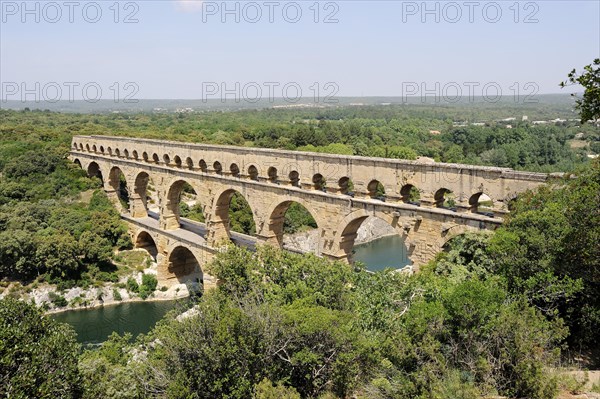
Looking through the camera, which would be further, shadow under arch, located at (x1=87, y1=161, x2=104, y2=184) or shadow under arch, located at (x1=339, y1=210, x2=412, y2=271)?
shadow under arch, located at (x1=87, y1=161, x2=104, y2=184)

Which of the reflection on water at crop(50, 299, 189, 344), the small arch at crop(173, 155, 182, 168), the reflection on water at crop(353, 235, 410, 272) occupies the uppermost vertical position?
the small arch at crop(173, 155, 182, 168)

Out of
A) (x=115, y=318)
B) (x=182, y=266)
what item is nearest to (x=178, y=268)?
(x=182, y=266)

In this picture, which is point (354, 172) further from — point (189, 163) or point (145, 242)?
point (145, 242)

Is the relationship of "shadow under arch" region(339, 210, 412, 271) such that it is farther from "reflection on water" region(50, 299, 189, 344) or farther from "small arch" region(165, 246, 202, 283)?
"reflection on water" region(50, 299, 189, 344)

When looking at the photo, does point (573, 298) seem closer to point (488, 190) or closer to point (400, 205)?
point (488, 190)

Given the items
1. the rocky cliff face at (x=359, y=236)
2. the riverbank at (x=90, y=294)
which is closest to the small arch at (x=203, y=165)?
the riverbank at (x=90, y=294)

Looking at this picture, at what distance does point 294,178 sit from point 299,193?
1.06 m

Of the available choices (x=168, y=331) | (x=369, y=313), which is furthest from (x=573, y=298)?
(x=168, y=331)

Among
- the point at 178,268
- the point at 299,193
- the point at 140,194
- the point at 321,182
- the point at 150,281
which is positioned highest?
the point at 321,182

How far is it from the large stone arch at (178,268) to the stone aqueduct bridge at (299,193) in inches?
2.6

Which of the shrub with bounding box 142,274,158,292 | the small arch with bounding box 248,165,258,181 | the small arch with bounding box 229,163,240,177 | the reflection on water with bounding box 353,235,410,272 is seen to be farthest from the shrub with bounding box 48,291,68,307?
the reflection on water with bounding box 353,235,410,272

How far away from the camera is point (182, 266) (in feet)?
98.4

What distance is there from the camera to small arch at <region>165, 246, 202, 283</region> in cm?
2903

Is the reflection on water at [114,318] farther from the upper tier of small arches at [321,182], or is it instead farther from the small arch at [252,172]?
the small arch at [252,172]
